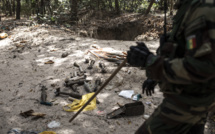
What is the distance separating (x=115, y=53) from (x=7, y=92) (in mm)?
3060

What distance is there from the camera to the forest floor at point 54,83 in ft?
9.94

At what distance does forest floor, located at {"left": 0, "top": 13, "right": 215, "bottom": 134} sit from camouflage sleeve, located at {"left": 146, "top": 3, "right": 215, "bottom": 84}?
1850 millimetres

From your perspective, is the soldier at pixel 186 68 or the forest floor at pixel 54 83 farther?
the forest floor at pixel 54 83

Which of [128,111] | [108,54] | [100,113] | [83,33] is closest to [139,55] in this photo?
[128,111]

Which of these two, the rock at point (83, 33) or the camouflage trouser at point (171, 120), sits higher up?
the rock at point (83, 33)

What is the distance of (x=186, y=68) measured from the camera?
127 centimetres

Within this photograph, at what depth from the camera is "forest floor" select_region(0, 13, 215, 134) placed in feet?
9.94

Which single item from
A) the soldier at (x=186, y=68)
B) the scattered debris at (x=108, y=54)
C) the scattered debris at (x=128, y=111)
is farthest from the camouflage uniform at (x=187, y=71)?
the scattered debris at (x=108, y=54)

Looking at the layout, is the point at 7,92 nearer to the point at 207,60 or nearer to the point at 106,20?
the point at 207,60

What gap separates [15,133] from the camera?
269cm

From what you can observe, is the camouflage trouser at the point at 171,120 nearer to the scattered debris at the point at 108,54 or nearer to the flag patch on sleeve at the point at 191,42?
the flag patch on sleeve at the point at 191,42

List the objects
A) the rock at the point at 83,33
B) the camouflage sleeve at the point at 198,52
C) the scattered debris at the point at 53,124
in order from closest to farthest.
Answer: the camouflage sleeve at the point at 198,52
the scattered debris at the point at 53,124
the rock at the point at 83,33

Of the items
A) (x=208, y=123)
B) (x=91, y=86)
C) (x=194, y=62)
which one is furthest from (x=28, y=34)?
(x=194, y=62)

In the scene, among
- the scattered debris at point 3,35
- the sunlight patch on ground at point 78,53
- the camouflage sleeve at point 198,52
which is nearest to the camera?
the camouflage sleeve at point 198,52
